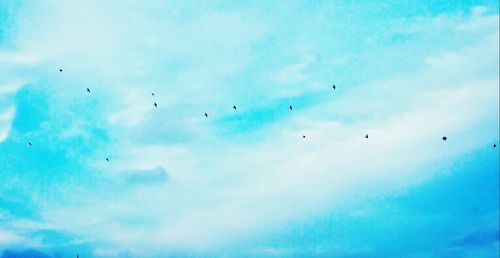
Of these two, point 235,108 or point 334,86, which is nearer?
point 334,86

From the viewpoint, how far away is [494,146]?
8850 centimetres

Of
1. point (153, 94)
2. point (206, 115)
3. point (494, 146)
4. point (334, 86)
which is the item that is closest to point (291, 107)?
point (334, 86)

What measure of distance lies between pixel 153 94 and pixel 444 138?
43.5m

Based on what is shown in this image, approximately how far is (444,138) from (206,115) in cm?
3627

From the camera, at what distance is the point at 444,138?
8288 cm

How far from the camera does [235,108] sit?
283 feet

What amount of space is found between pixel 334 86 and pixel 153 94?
25146mm

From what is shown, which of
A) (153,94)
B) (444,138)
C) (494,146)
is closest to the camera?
(153,94)

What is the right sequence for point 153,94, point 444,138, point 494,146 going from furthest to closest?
point 494,146 < point 444,138 < point 153,94

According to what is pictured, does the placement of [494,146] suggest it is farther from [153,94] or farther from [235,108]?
[153,94]

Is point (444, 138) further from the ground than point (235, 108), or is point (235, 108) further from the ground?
point (235, 108)

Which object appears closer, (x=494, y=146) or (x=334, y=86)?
(x=334, y=86)

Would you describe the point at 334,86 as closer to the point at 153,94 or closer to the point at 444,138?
the point at 444,138

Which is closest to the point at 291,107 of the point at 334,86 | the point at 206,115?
the point at 334,86
